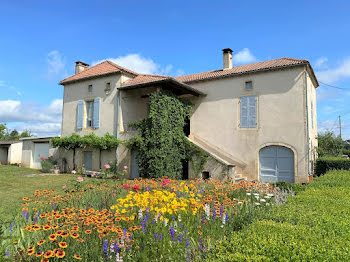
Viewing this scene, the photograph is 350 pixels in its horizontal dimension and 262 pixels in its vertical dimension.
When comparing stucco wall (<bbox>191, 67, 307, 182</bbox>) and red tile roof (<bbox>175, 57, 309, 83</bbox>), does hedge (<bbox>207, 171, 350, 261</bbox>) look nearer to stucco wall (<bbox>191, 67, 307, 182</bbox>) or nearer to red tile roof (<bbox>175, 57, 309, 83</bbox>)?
stucco wall (<bbox>191, 67, 307, 182</bbox>)

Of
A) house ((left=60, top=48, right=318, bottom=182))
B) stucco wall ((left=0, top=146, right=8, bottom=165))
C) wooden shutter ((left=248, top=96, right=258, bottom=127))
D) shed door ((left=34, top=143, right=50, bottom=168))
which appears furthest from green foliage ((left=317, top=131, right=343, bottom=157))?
stucco wall ((left=0, top=146, right=8, bottom=165))

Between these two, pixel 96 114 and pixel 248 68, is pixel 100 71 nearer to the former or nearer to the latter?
pixel 96 114

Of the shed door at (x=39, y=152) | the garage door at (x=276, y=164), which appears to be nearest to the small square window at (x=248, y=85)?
the garage door at (x=276, y=164)

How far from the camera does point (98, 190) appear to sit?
645 cm

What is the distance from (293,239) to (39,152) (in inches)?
844

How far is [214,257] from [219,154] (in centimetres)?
1138

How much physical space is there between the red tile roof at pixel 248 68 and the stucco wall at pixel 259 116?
32 cm

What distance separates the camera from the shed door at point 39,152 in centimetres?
1969

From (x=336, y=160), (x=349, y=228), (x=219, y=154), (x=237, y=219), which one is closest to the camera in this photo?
(x=349, y=228)

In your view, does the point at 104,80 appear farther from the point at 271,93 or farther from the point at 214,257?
the point at 214,257

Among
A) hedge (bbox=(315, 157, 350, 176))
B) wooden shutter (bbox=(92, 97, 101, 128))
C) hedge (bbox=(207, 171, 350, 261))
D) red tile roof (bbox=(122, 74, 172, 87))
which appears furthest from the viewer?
wooden shutter (bbox=(92, 97, 101, 128))

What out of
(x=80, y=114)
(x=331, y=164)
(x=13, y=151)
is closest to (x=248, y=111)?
(x=331, y=164)

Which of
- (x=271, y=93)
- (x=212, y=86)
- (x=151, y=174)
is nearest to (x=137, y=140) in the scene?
(x=151, y=174)

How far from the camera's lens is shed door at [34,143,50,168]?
19.7m
